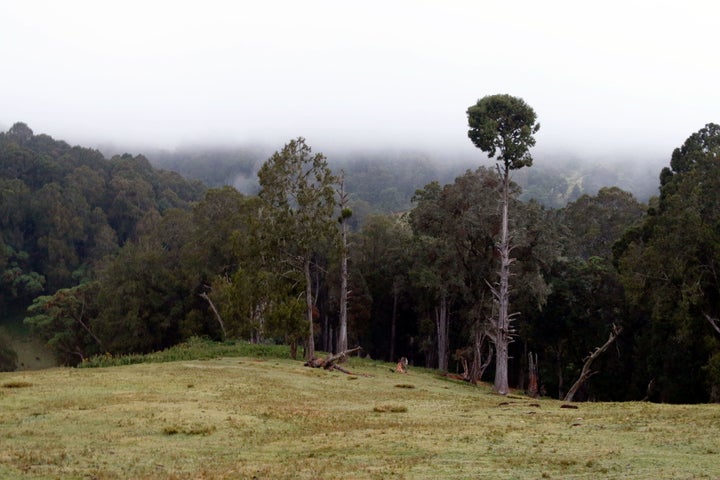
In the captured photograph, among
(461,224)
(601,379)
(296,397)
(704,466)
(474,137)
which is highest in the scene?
(474,137)

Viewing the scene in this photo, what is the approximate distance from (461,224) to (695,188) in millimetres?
13983

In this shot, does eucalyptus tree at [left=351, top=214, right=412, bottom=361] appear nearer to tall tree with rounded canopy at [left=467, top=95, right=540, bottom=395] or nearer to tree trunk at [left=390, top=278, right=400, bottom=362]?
tree trunk at [left=390, top=278, right=400, bottom=362]

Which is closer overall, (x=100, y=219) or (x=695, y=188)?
(x=695, y=188)

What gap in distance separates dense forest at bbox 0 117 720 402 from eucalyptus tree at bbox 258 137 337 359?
0.08 m

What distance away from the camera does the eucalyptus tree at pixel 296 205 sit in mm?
37031

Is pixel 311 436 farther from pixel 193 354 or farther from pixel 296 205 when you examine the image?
pixel 193 354

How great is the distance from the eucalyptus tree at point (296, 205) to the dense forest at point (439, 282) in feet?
0.28

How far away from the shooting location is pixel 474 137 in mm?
38812

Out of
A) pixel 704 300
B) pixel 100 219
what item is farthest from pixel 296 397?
pixel 100 219

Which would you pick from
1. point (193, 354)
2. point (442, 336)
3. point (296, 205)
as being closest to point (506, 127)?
point (296, 205)

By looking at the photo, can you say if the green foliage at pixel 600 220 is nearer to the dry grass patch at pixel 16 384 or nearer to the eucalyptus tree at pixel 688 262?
the eucalyptus tree at pixel 688 262

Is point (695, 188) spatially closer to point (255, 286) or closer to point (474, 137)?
point (474, 137)

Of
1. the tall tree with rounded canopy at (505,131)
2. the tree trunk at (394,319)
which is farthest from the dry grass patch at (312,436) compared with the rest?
the tree trunk at (394,319)

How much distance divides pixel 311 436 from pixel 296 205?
24504 millimetres
